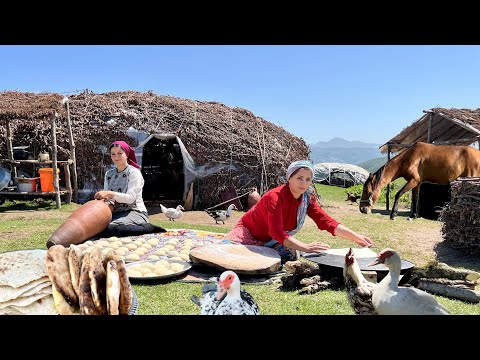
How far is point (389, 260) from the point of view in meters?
2.17

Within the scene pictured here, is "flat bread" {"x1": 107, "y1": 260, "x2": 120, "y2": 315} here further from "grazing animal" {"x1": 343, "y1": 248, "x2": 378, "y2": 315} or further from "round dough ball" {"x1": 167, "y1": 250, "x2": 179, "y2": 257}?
"round dough ball" {"x1": 167, "y1": 250, "x2": 179, "y2": 257}

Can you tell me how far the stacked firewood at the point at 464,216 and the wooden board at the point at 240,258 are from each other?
3085 mm

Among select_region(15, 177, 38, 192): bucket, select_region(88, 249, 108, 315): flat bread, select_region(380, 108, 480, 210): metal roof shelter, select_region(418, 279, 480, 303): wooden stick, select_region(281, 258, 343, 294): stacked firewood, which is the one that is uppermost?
select_region(380, 108, 480, 210): metal roof shelter

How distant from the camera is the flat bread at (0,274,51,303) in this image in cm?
185

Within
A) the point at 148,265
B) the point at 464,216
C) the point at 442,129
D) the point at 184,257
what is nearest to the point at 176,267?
the point at 148,265

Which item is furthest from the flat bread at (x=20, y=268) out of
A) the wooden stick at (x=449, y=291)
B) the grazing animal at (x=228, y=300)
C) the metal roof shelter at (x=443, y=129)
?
the metal roof shelter at (x=443, y=129)

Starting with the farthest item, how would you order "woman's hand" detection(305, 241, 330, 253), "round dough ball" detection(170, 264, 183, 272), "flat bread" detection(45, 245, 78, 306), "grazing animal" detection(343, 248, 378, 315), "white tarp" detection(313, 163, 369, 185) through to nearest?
1. "white tarp" detection(313, 163, 369, 185)
2. "round dough ball" detection(170, 264, 183, 272)
3. "woman's hand" detection(305, 241, 330, 253)
4. "grazing animal" detection(343, 248, 378, 315)
5. "flat bread" detection(45, 245, 78, 306)

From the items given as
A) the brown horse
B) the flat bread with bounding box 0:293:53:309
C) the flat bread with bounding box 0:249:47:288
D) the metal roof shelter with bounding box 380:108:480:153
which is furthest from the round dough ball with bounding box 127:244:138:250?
the metal roof shelter with bounding box 380:108:480:153

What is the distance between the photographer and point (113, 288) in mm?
1751

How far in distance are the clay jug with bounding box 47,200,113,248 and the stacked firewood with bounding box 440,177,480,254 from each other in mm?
4622
